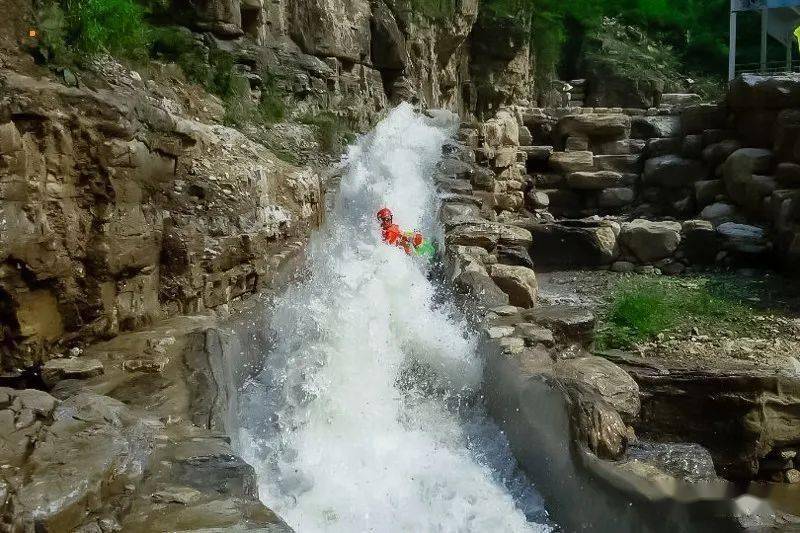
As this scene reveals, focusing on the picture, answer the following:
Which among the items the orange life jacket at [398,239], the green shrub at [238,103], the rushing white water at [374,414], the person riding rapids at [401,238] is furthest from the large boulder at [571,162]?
the green shrub at [238,103]

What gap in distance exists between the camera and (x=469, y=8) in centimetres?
1526

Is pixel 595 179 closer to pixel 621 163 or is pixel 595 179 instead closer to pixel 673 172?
pixel 621 163

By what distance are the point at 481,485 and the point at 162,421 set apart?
193cm

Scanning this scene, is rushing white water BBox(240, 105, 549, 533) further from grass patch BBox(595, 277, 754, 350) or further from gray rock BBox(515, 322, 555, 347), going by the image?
grass patch BBox(595, 277, 754, 350)

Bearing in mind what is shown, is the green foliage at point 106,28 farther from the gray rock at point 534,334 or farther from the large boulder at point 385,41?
the large boulder at point 385,41

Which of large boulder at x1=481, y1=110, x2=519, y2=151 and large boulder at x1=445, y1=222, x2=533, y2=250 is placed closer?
large boulder at x1=445, y1=222, x2=533, y2=250

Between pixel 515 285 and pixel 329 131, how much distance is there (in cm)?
363

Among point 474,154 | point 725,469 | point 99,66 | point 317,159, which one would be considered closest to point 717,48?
point 474,154

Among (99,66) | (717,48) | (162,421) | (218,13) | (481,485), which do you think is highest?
(717,48)

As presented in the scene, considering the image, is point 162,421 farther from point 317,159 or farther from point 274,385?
point 317,159

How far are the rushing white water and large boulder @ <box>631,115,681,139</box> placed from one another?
719cm

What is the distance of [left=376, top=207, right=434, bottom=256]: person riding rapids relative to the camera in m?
7.00

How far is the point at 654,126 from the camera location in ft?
40.3

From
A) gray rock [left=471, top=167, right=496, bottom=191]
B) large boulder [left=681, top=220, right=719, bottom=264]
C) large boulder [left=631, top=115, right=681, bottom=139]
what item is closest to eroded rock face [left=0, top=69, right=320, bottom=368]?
gray rock [left=471, top=167, right=496, bottom=191]
